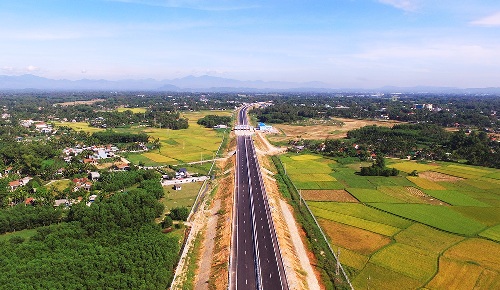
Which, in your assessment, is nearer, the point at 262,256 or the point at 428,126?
the point at 262,256

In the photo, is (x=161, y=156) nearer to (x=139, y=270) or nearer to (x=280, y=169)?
(x=280, y=169)

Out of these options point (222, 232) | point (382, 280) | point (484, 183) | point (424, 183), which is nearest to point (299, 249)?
point (382, 280)

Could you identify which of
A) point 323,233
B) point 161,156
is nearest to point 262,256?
point 323,233

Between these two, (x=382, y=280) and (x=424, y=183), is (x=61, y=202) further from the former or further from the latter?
(x=424, y=183)

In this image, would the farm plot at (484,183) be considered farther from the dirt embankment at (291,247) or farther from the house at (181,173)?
the house at (181,173)

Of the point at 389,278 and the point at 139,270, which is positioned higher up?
the point at 139,270

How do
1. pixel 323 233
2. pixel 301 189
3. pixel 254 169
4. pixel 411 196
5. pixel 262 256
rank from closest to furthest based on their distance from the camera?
pixel 262 256, pixel 323 233, pixel 411 196, pixel 301 189, pixel 254 169

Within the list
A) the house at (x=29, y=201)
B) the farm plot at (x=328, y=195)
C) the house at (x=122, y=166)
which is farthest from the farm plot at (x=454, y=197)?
the house at (x=29, y=201)
